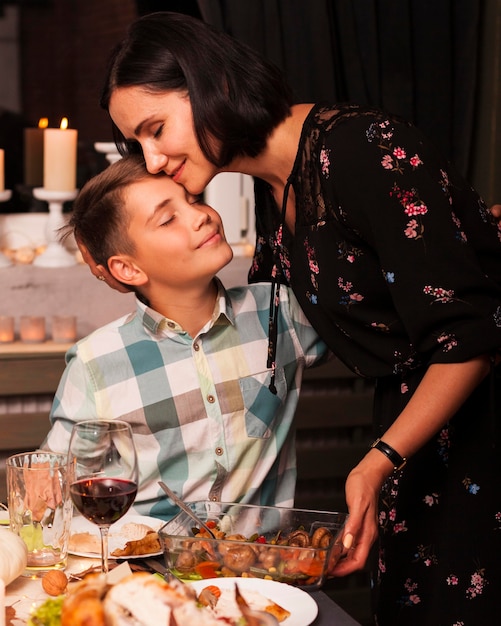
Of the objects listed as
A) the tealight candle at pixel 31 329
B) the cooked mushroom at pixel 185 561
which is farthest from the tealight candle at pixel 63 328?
the cooked mushroom at pixel 185 561

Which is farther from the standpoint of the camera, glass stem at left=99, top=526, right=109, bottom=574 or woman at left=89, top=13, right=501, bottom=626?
woman at left=89, top=13, right=501, bottom=626

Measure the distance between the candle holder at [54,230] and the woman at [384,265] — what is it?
103 cm

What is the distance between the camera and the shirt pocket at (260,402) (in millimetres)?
1735

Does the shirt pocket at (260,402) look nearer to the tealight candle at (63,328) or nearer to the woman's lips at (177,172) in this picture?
the woman's lips at (177,172)

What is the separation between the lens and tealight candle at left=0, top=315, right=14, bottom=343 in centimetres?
257

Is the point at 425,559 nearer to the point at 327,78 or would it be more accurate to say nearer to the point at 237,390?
the point at 237,390

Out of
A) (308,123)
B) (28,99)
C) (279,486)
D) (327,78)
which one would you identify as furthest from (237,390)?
(28,99)

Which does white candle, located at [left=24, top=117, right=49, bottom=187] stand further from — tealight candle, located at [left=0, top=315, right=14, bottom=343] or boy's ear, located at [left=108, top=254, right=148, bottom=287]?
boy's ear, located at [left=108, top=254, right=148, bottom=287]

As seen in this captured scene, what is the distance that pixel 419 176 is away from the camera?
4.72 feet

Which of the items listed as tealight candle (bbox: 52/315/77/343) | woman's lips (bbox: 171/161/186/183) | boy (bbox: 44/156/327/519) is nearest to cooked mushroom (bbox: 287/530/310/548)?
boy (bbox: 44/156/327/519)

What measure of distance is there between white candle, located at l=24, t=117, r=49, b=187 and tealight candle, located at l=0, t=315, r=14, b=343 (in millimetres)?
546

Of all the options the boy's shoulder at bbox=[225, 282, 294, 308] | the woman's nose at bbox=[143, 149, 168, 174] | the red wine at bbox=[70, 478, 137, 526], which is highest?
the woman's nose at bbox=[143, 149, 168, 174]

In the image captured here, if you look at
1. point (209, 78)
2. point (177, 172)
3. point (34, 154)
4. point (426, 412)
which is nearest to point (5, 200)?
point (34, 154)

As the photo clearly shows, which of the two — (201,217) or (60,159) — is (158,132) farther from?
(60,159)
